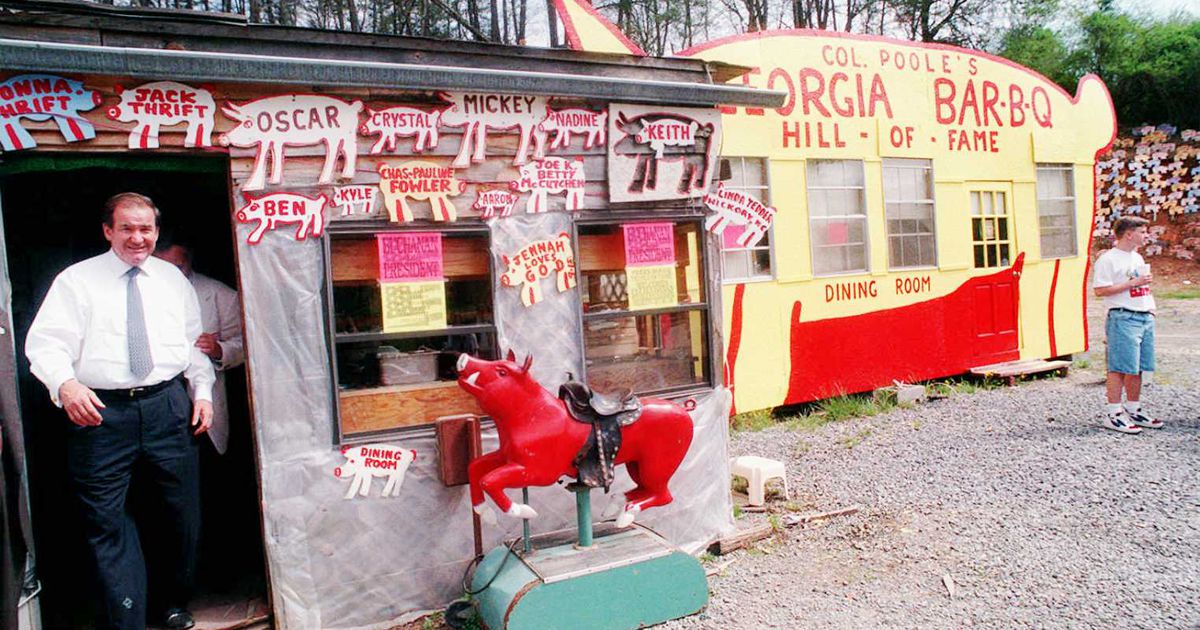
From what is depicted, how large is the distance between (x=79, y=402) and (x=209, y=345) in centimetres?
82

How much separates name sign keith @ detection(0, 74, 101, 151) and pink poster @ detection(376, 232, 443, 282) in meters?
1.42

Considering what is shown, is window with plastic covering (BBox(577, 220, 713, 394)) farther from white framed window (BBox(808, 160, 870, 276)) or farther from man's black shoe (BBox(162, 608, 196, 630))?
white framed window (BBox(808, 160, 870, 276))

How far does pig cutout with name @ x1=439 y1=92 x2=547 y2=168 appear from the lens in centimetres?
436

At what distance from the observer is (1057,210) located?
11391 millimetres

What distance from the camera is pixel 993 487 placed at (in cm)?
609

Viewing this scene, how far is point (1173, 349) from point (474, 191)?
481 inches

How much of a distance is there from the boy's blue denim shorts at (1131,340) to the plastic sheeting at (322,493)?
5673 millimetres

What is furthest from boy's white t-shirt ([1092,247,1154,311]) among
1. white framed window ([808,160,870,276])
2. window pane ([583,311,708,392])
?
window pane ([583,311,708,392])

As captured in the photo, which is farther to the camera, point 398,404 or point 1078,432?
point 1078,432

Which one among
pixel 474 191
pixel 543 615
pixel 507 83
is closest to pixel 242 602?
pixel 543 615

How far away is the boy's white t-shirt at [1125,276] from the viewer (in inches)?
275

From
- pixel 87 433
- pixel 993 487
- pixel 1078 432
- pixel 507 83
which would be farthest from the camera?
pixel 1078 432

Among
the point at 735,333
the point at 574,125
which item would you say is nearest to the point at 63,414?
the point at 574,125

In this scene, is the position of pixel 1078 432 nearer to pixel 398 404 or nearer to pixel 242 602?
pixel 398 404
